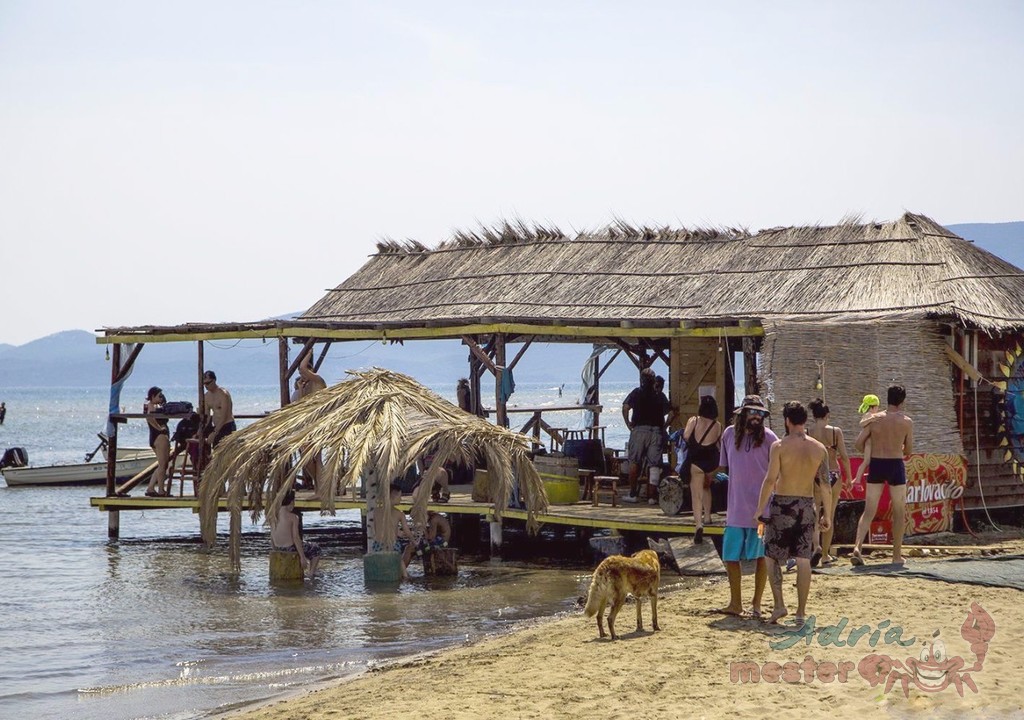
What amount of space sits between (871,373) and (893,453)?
2.59 m

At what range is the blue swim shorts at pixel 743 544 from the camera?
995cm

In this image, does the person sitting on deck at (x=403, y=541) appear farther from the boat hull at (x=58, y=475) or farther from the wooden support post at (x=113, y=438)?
the boat hull at (x=58, y=475)

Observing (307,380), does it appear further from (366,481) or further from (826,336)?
(826,336)

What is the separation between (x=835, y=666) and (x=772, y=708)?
103 cm

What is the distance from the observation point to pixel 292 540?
1577 cm

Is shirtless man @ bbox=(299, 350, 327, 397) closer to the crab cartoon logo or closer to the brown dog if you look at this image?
the brown dog

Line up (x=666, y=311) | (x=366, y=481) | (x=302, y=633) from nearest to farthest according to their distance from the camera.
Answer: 1. (x=302, y=633)
2. (x=366, y=481)
3. (x=666, y=311)

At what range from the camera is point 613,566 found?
9.97 metres

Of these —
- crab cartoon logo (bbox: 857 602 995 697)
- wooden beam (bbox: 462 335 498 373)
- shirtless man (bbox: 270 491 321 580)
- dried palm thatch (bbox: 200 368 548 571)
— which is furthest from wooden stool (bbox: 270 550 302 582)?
crab cartoon logo (bbox: 857 602 995 697)

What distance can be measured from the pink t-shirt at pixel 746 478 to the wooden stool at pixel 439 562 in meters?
6.33

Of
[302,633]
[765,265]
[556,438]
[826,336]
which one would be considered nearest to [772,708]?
[302,633]

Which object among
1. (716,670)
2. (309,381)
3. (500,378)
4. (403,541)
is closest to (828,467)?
(716,670)

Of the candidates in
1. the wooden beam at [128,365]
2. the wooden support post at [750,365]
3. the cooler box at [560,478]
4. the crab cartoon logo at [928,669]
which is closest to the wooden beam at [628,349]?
the cooler box at [560,478]

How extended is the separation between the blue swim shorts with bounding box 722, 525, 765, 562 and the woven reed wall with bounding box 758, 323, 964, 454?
5.14m
